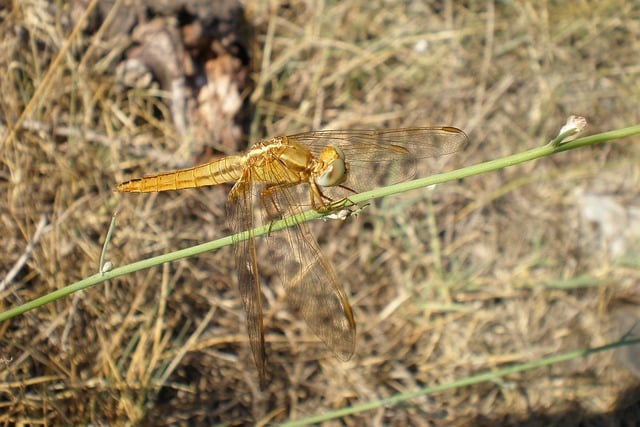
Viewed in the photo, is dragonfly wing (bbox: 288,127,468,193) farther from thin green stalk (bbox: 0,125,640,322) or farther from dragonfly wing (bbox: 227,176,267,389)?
thin green stalk (bbox: 0,125,640,322)

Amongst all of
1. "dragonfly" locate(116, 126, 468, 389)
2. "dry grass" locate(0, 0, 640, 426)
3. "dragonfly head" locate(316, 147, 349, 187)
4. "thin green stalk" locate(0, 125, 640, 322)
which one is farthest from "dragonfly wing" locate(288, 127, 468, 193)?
"dry grass" locate(0, 0, 640, 426)

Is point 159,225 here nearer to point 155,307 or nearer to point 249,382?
point 155,307

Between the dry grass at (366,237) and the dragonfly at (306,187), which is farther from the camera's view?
the dry grass at (366,237)

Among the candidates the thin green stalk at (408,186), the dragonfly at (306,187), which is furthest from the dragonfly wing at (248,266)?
the thin green stalk at (408,186)

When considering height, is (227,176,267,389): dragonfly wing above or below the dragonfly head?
below

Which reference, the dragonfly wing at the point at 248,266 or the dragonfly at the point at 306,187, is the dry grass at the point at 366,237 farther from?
the dragonfly wing at the point at 248,266

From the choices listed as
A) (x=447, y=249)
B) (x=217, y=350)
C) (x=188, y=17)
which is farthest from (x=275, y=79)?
(x=217, y=350)
